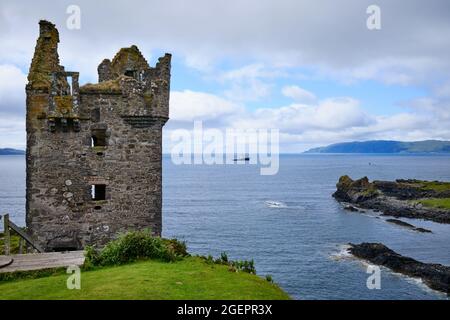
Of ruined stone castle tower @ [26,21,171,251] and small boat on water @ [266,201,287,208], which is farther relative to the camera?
small boat on water @ [266,201,287,208]

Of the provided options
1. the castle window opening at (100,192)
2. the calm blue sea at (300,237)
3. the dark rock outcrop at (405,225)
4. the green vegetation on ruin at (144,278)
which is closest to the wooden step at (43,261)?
the green vegetation on ruin at (144,278)

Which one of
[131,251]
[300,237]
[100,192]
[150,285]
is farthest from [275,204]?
[150,285]

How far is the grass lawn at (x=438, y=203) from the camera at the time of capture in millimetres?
98069

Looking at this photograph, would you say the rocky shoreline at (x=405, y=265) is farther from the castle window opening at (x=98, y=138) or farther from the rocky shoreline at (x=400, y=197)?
the castle window opening at (x=98, y=138)

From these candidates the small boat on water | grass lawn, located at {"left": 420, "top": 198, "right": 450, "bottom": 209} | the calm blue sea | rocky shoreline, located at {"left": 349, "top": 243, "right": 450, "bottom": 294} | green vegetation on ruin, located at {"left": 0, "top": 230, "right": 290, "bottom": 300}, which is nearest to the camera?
green vegetation on ruin, located at {"left": 0, "top": 230, "right": 290, "bottom": 300}

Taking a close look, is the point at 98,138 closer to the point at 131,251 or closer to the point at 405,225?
the point at 131,251

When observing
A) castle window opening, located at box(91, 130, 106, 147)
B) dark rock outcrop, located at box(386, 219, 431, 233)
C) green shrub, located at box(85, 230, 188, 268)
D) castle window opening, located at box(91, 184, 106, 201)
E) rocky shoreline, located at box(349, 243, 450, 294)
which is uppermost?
castle window opening, located at box(91, 130, 106, 147)

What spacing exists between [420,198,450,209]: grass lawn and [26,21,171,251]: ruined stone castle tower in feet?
296

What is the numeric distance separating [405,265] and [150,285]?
50.6 metres

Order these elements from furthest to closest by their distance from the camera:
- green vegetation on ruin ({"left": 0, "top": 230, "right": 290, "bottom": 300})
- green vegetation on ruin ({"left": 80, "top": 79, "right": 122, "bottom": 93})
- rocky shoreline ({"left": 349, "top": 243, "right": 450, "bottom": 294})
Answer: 1. rocky shoreline ({"left": 349, "top": 243, "right": 450, "bottom": 294})
2. green vegetation on ruin ({"left": 80, "top": 79, "right": 122, "bottom": 93})
3. green vegetation on ruin ({"left": 0, "top": 230, "right": 290, "bottom": 300})

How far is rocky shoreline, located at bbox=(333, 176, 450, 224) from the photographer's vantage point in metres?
96.9

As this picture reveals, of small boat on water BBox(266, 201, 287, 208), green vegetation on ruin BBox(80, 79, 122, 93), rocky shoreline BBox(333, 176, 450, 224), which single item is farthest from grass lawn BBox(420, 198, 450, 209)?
green vegetation on ruin BBox(80, 79, 122, 93)

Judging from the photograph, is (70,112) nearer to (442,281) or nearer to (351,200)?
(442,281)

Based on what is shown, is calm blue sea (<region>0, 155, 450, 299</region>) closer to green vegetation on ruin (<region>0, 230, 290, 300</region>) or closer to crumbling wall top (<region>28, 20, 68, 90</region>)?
green vegetation on ruin (<region>0, 230, 290, 300</region>)
